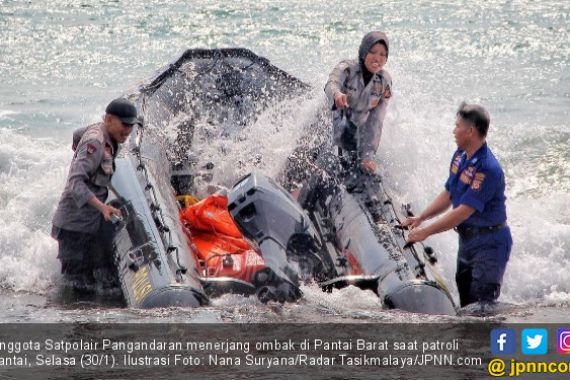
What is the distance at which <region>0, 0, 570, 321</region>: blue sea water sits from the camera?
835cm

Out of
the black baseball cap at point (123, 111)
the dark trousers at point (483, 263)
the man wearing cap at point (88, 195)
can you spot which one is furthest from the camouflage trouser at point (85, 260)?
the dark trousers at point (483, 263)

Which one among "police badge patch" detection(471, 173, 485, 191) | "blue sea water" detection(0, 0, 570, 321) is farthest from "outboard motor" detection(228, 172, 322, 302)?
"police badge patch" detection(471, 173, 485, 191)

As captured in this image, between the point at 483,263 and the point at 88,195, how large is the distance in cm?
245

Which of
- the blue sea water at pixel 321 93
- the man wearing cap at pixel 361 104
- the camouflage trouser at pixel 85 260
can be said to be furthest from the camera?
the man wearing cap at pixel 361 104

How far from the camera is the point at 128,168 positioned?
26.9ft

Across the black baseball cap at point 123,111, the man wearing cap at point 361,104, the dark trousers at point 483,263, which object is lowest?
the dark trousers at point 483,263

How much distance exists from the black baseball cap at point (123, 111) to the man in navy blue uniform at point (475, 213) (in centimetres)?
186

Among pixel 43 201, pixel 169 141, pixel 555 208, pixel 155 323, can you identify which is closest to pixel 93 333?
pixel 155 323

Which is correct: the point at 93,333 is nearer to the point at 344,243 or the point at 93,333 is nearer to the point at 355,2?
the point at 344,243

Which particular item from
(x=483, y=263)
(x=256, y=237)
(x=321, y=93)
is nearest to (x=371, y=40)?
(x=321, y=93)

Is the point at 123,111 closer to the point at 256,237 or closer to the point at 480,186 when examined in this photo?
the point at 256,237

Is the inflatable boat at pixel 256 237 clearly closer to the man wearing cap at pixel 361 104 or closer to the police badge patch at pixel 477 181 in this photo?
the man wearing cap at pixel 361 104

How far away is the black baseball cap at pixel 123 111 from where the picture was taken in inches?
280

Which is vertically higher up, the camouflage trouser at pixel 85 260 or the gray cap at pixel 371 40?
the gray cap at pixel 371 40
